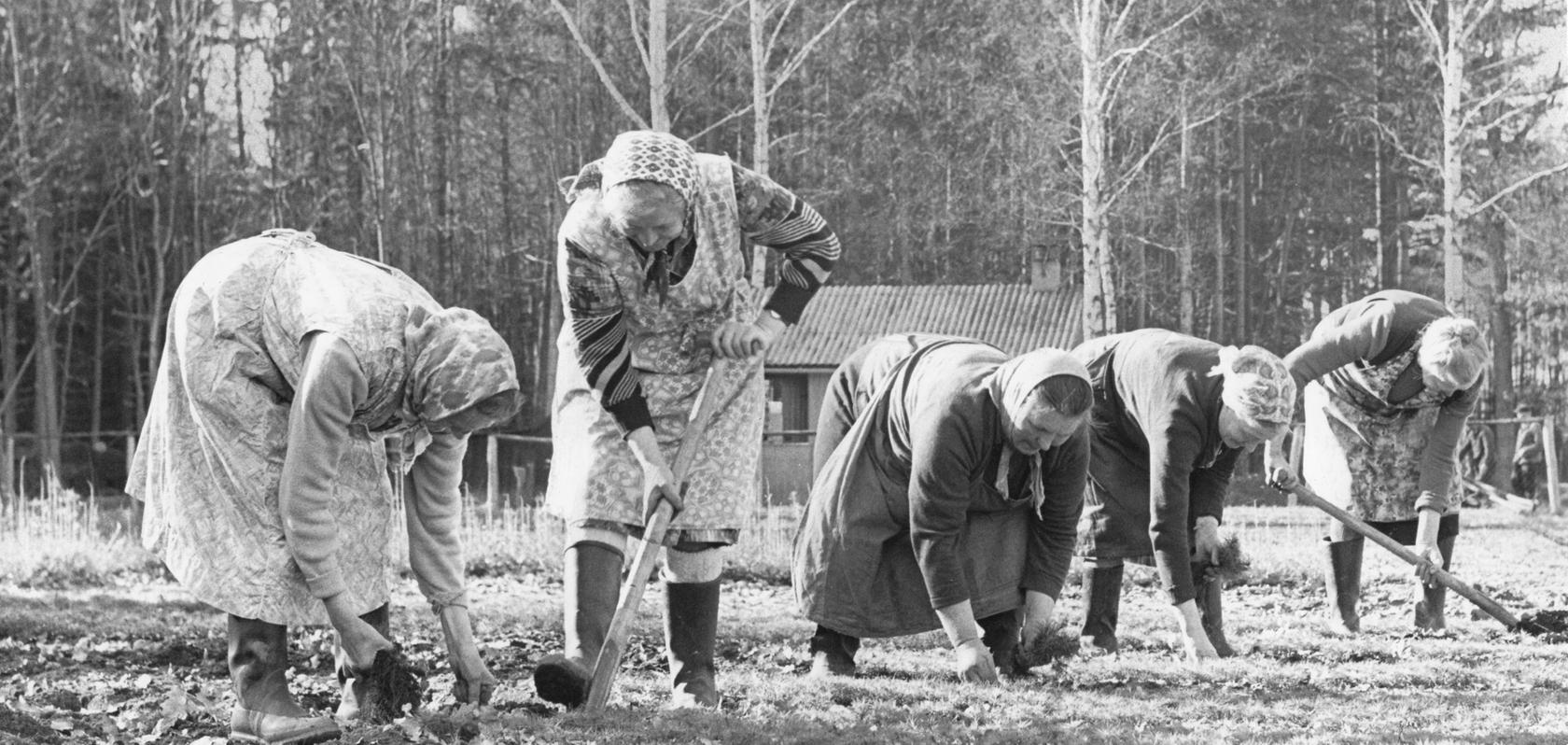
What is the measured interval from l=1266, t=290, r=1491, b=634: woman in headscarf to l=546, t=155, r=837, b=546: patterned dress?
108 inches

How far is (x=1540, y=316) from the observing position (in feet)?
101

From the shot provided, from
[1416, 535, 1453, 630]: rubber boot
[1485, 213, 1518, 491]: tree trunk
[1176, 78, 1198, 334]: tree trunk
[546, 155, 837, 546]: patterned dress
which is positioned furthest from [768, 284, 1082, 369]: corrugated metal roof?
[546, 155, 837, 546]: patterned dress

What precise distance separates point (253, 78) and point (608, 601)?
84.7 ft

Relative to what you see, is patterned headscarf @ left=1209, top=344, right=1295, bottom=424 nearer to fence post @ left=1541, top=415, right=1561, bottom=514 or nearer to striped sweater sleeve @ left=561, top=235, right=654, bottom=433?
striped sweater sleeve @ left=561, top=235, right=654, bottom=433

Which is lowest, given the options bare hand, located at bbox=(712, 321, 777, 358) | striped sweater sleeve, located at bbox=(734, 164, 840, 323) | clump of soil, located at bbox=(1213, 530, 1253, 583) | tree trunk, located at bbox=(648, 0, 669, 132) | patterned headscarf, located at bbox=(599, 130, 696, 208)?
clump of soil, located at bbox=(1213, 530, 1253, 583)

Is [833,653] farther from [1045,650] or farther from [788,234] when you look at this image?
[788,234]

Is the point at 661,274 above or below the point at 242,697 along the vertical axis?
above

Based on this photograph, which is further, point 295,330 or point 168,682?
point 168,682

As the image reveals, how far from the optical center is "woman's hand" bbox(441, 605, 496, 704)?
494 cm

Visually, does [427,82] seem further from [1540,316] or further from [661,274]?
[661,274]

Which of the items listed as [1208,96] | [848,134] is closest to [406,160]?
[848,134]

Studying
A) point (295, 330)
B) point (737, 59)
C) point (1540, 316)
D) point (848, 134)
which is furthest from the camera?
point (848, 134)

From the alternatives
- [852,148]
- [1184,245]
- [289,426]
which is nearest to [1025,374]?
[289,426]

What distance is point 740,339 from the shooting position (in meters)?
5.06
